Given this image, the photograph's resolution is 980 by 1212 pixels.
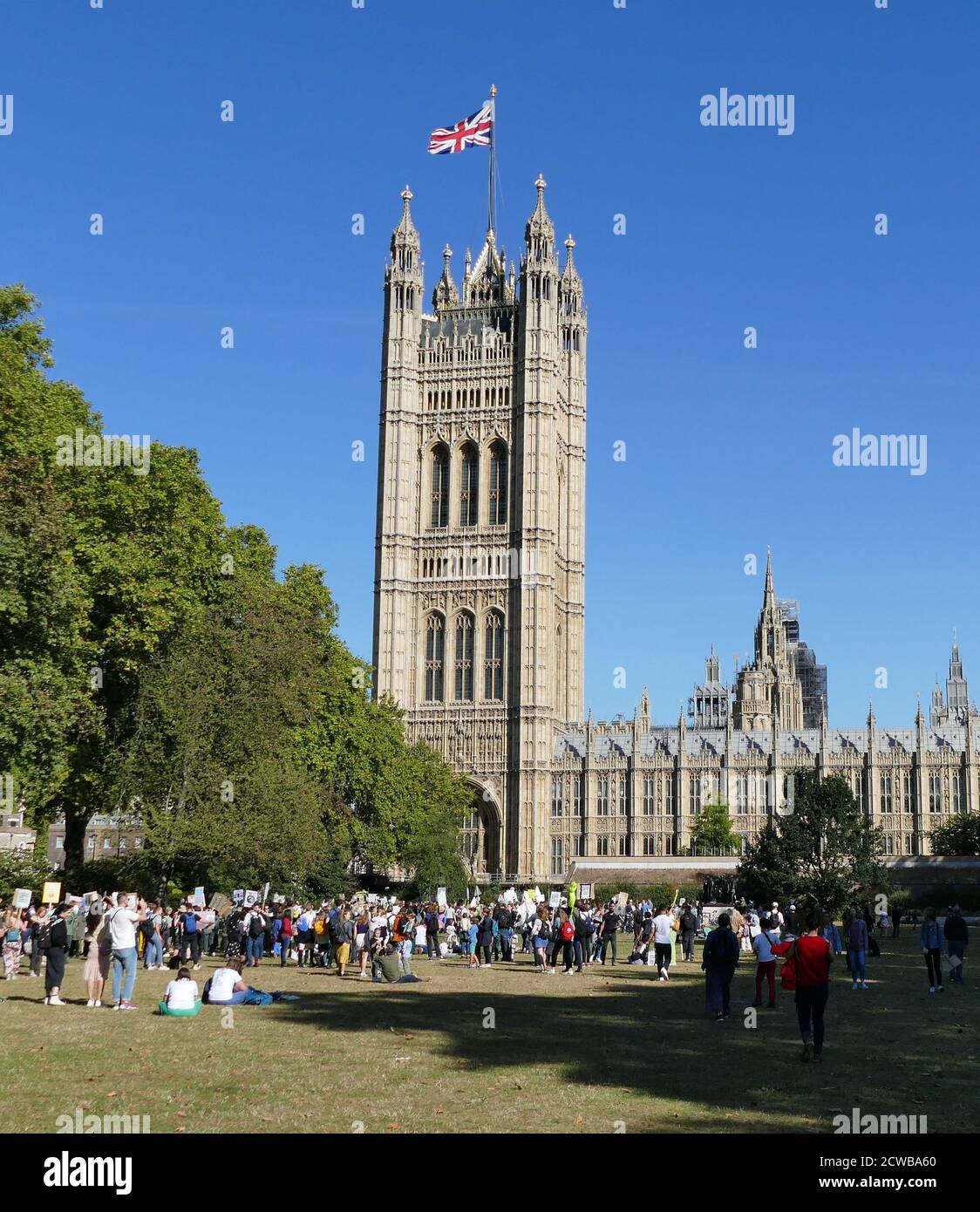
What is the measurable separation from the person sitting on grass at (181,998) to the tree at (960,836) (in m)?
65.7

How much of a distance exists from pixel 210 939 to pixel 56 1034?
17321 mm

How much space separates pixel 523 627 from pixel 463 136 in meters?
31.5

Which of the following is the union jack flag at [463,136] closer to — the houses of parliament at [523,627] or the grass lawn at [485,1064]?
the houses of parliament at [523,627]

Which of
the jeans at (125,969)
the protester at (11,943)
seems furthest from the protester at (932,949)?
the protester at (11,943)

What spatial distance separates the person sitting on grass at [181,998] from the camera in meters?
20.0

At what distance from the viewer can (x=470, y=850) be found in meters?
91.2

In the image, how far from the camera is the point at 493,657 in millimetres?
93188

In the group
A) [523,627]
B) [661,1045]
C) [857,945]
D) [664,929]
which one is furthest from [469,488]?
[661,1045]

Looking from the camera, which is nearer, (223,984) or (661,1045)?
(661,1045)

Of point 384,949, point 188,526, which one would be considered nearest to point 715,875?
point 188,526

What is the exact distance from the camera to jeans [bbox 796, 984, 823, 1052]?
15.7 m

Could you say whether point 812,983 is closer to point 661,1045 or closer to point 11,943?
point 661,1045

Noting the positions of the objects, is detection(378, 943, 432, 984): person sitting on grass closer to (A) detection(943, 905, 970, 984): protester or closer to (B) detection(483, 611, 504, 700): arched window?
(A) detection(943, 905, 970, 984): protester

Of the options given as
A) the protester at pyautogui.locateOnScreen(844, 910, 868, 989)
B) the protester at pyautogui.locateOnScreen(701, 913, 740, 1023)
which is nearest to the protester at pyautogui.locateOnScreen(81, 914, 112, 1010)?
the protester at pyautogui.locateOnScreen(701, 913, 740, 1023)
